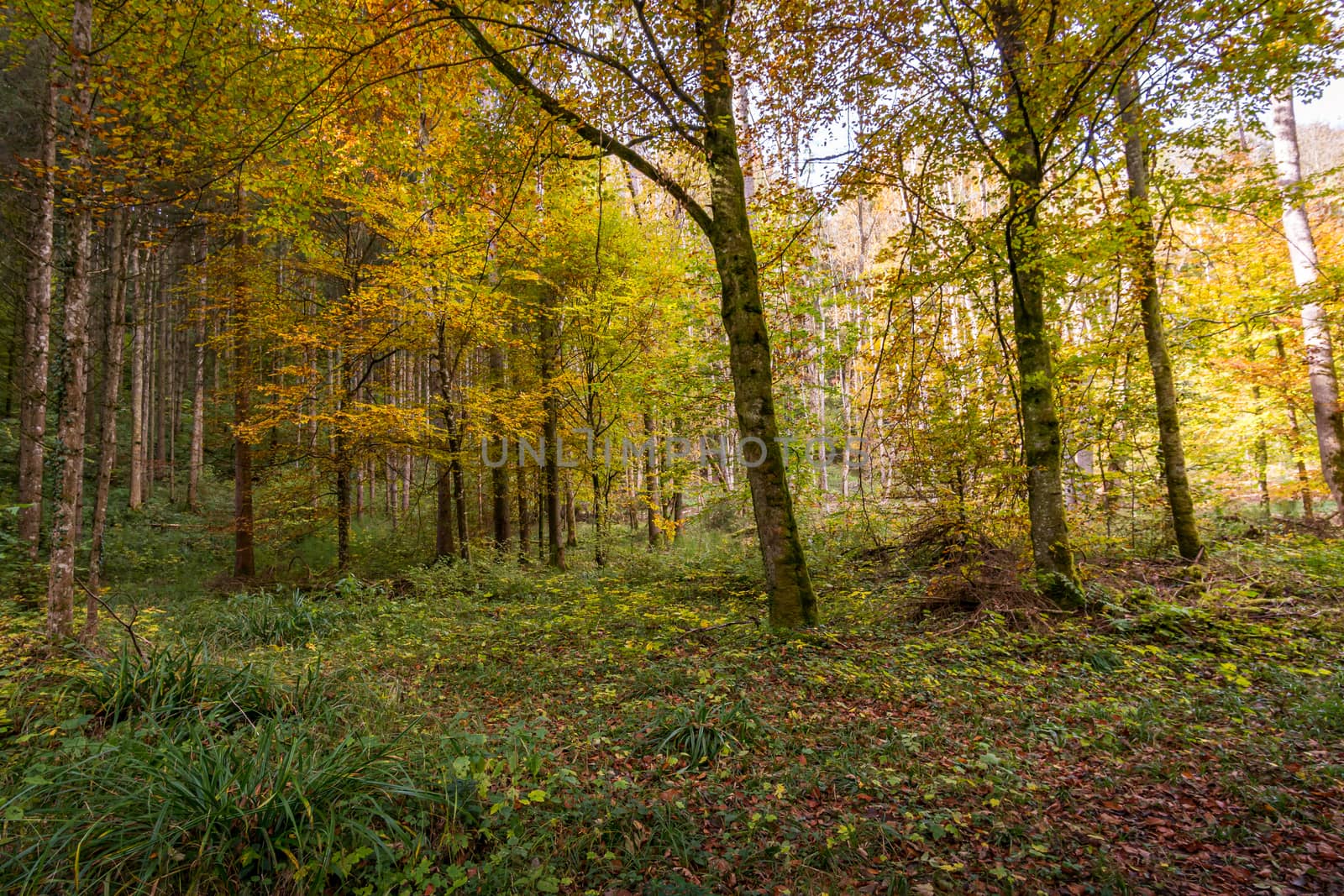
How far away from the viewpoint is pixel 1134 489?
334 inches

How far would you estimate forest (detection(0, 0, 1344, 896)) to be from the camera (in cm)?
288

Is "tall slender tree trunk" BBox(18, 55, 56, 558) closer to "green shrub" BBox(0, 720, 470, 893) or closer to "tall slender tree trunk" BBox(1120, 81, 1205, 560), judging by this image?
"green shrub" BBox(0, 720, 470, 893)

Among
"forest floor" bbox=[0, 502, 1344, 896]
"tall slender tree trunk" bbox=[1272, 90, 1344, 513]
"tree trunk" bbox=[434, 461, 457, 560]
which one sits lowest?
"forest floor" bbox=[0, 502, 1344, 896]

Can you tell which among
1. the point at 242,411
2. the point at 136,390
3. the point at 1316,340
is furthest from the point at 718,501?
the point at 136,390

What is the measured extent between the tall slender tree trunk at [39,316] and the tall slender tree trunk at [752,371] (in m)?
5.82

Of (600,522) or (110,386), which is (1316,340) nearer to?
(600,522)

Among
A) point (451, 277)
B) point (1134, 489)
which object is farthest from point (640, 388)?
point (1134, 489)

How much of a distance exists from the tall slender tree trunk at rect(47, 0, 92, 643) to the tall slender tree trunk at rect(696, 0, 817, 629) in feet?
19.7

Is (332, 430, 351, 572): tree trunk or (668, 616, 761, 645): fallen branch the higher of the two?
(332, 430, 351, 572): tree trunk

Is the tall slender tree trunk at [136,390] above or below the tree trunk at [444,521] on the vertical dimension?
above

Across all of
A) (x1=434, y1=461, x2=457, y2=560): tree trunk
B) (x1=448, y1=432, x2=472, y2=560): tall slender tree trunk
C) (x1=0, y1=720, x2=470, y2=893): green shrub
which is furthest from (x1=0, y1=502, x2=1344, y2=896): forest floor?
(x1=434, y1=461, x2=457, y2=560): tree trunk

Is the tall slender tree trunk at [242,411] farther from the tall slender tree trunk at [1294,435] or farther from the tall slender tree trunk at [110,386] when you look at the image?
the tall slender tree trunk at [1294,435]

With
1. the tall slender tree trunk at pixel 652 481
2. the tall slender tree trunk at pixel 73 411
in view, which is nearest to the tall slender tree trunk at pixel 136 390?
the tall slender tree trunk at pixel 73 411

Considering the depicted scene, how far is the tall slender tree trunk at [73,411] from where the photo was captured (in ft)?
16.9
